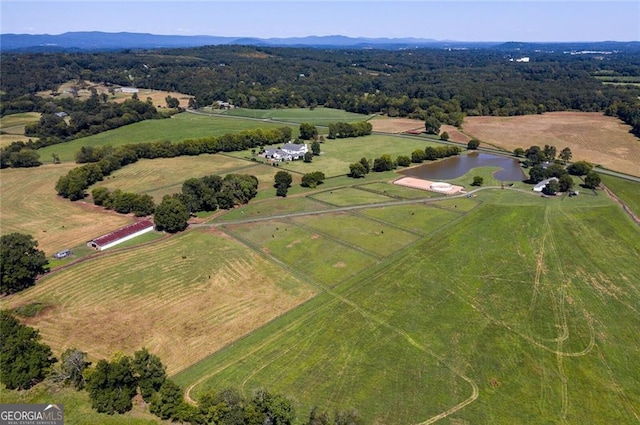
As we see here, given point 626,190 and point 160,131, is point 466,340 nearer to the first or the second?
point 626,190

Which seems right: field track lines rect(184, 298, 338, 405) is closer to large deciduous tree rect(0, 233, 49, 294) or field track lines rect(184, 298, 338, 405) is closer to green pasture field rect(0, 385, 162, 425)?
green pasture field rect(0, 385, 162, 425)

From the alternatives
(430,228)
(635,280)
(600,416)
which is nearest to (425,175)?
(430,228)

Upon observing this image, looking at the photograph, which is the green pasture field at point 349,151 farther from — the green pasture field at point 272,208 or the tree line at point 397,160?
the green pasture field at point 272,208

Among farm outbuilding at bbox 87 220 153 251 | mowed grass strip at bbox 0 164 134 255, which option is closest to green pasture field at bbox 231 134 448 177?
farm outbuilding at bbox 87 220 153 251

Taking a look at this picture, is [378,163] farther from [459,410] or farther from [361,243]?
[459,410]

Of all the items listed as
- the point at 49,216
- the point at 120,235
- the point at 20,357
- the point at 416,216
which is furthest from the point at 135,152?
the point at 20,357

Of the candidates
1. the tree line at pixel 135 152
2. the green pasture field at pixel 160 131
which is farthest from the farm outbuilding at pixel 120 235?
the green pasture field at pixel 160 131
